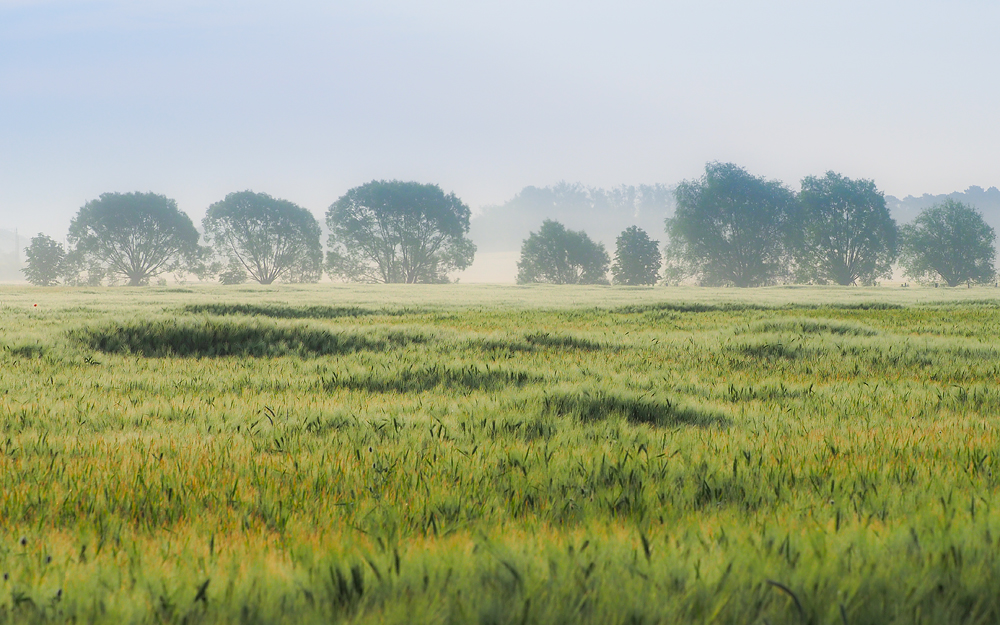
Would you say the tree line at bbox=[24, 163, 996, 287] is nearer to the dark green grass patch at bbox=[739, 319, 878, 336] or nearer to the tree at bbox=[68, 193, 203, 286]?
the tree at bbox=[68, 193, 203, 286]

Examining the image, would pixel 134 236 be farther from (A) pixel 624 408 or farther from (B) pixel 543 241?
(A) pixel 624 408

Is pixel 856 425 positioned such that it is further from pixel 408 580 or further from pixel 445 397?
pixel 408 580

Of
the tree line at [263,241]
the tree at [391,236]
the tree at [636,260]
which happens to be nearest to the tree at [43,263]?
the tree line at [263,241]

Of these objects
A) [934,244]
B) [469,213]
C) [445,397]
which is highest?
[469,213]

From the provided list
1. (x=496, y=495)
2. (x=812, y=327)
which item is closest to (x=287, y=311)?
(x=812, y=327)

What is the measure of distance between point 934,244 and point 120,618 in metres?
92.5

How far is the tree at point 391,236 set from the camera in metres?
81.6

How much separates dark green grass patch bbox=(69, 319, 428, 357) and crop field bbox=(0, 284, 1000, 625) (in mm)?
1936

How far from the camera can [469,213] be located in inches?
3378

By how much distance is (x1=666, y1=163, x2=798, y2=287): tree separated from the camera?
75.2 meters

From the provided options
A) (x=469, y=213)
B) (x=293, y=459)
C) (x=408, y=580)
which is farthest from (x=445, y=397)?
(x=469, y=213)

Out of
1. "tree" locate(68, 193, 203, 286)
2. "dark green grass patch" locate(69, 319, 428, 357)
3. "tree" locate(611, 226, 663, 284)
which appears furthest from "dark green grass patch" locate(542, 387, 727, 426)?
"tree" locate(68, 193, 203, 286)

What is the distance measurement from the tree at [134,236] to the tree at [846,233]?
80.9m

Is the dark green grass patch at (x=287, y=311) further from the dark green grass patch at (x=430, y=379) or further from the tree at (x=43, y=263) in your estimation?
the tree at (x=43, y=263)
